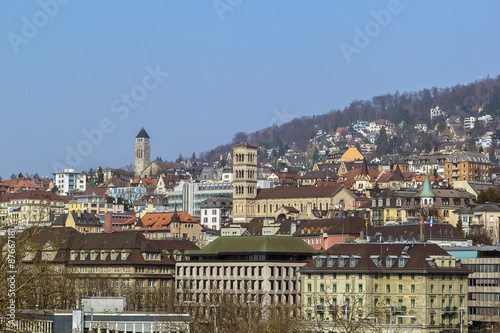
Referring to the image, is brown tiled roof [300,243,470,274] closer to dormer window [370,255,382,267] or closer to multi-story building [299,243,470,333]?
multi-story building [299,243,470,333]

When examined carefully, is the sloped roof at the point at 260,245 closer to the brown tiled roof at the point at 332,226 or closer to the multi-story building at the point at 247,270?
the multi-story building at the point at 247,270

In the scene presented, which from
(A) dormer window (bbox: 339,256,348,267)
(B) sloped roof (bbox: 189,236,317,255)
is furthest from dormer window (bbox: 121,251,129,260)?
(A) dormer window (bbox: 339,256,348,267)

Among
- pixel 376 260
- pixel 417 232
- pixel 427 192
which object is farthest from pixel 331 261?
pixel 427 192

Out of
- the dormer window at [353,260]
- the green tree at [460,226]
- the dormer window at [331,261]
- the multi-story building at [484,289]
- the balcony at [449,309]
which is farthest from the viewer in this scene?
the green tree at [460,226]

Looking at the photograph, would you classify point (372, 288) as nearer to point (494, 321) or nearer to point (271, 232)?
point (494, 321)

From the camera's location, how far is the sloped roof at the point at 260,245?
139738 mm

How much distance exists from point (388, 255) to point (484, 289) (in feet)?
35.7

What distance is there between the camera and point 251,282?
137m

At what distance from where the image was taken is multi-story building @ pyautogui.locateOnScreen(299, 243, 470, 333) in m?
107

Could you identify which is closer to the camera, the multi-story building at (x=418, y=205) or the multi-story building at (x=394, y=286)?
the multi-story building at (x=394, y=286)

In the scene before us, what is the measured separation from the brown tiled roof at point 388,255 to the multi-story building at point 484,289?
4.89 meters

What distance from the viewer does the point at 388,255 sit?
11406 cm

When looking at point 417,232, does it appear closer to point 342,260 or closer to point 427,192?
point 342,260

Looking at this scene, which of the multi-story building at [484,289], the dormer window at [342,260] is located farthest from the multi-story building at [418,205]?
the dormer window at [342,260]
